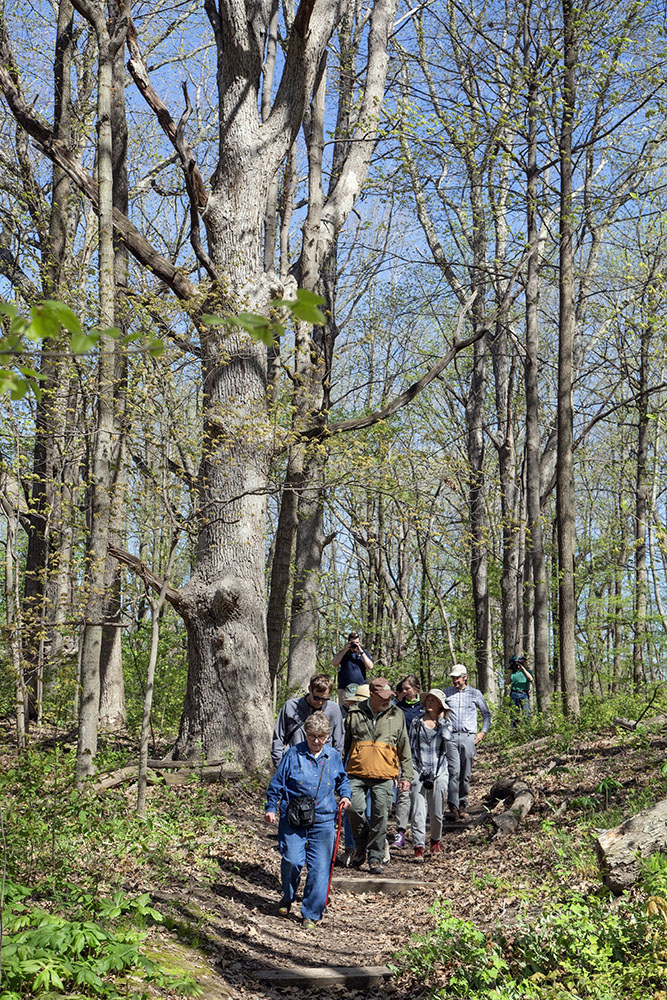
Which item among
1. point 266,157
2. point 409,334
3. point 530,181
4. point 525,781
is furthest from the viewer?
point 409,334

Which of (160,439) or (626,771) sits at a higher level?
(160,439)

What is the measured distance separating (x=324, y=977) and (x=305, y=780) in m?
1.55

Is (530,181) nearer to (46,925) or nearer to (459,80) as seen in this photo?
(459,80)

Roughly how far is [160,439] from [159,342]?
677cm

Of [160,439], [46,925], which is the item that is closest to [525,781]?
[160,439]

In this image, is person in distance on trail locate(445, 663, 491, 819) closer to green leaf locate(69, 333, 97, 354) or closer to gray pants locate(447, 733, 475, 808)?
gray pants locate(447, 733, 475, 808)

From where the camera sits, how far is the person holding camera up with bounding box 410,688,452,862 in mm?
9461

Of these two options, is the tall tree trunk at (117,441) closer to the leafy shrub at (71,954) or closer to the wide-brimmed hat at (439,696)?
the wide-brimmed hat at (439,696)

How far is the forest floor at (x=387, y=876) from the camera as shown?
611 centimetres

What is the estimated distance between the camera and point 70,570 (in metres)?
9.94

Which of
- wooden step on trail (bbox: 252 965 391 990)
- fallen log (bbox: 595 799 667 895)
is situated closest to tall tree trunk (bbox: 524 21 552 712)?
fallen log (bbox: 595 799 667 895)

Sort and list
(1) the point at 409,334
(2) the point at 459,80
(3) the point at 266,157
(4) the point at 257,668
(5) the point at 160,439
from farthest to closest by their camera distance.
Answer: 1. (1) the point at 409,334
2. (2) the point at 459,80
3. (3) the point at 266,157
4. (4) the point at 257,668
5. (5) the point at 160,439

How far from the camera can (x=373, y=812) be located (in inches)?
344

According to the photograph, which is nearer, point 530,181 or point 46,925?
point 46,925
